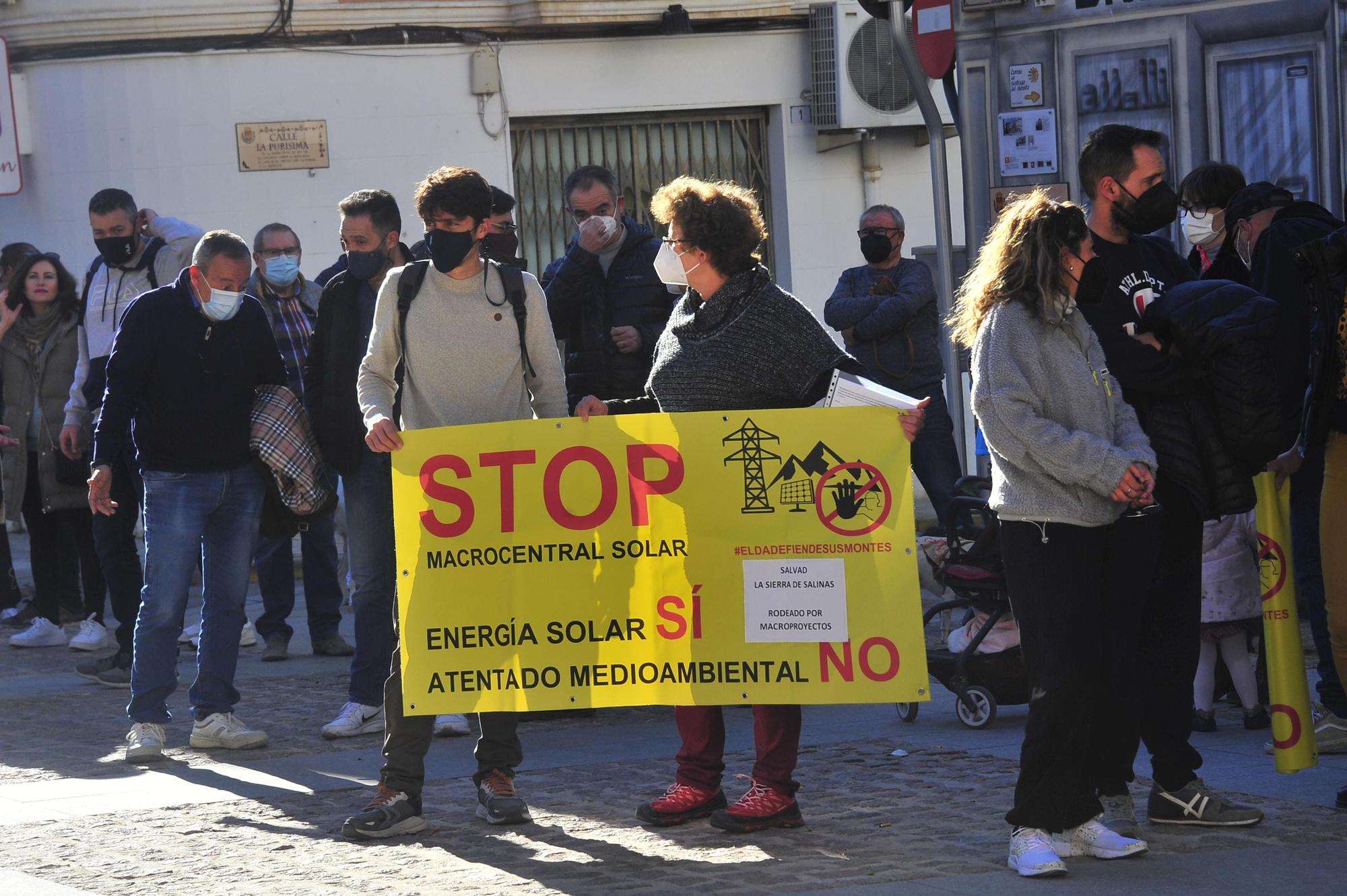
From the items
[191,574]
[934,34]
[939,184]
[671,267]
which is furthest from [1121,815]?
[934,34]

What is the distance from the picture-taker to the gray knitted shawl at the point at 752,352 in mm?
6090

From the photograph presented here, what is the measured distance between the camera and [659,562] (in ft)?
20.1

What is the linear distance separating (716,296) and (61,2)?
436 inches

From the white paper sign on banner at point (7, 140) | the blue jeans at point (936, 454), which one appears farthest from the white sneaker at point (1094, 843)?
the white paper sign on banner at point (7, 140)

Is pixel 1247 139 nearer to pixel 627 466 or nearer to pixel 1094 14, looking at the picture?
pixel 1094 14

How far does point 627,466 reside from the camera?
242 inches

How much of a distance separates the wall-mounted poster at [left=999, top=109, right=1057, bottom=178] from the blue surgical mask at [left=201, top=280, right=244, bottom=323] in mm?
4632

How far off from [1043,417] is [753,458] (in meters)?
1.01

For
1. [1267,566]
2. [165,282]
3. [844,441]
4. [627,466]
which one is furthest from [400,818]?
[165,282]

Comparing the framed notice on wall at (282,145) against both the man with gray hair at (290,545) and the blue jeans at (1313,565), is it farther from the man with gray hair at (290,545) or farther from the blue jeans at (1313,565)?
the blue jeans at (1313,565)

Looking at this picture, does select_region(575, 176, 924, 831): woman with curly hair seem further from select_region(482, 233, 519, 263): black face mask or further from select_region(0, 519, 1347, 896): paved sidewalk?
select_region(482, 233, 519, 263): black face mask

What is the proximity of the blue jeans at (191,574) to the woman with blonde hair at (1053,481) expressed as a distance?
11.8 feet

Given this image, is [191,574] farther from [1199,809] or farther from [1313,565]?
[1313,565]

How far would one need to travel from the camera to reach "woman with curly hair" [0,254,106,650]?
10.9m
